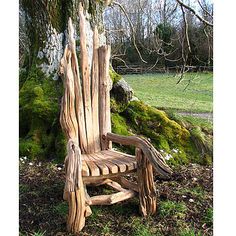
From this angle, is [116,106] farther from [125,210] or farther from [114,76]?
[125,210]

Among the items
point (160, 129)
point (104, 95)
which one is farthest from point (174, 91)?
point (104, 95)

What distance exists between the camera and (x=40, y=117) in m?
2.93

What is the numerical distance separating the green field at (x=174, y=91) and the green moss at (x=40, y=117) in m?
0.78

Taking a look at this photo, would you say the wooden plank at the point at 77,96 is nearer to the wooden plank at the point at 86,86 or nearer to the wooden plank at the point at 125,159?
the wooden plank at the point at 86,86

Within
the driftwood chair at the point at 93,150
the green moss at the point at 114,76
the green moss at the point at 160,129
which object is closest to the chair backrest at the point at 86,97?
the driftwood chair at the point at 93,150

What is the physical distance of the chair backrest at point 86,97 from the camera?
2.11m

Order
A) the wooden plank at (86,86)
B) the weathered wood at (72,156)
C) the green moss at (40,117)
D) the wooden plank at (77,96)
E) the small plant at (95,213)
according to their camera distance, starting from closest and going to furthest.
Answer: the weathered wood at (72,156), the small plant at (95,213), the wooden plank at (77,96), the wooden plank at (86,86), the green moss at (40,117)

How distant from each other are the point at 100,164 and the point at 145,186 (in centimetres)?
33

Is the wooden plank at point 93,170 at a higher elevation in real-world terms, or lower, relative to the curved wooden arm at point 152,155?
lower

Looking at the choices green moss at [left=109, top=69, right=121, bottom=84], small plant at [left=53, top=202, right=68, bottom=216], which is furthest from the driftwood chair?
green moss at [left=109, top=69, right=121, bottom=84]

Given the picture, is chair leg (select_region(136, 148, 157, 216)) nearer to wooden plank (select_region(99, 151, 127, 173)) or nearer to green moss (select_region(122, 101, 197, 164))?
wooden plank (select_region(99, 151, 127, 173))

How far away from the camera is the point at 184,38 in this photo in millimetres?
2936
